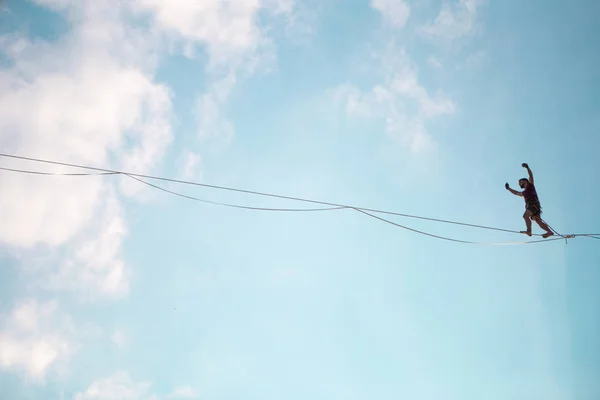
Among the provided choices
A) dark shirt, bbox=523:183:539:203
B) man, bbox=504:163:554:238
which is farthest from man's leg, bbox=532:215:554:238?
dark shirt, bbox=523:183:539:203

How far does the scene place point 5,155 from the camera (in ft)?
28.5

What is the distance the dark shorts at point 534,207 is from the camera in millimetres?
10086

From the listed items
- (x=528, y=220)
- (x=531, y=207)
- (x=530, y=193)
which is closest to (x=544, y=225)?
(x=528, y=220)

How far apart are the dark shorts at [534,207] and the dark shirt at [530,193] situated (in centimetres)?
8

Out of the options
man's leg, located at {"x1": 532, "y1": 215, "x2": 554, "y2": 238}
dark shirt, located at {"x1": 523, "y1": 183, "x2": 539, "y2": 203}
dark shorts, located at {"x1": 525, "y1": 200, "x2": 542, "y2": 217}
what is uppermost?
dark shirt, located at {"x1": 523, "y1": 183, "x2": 539, "y2": 203}

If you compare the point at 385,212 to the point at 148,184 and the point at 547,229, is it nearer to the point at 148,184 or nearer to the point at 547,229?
the point at 547,229

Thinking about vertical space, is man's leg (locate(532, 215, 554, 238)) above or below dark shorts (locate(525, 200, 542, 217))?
below

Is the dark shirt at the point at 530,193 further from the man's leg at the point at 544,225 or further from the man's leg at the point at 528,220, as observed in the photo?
the man's leg at the point at 544,225

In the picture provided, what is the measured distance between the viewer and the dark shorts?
10086 millimetres

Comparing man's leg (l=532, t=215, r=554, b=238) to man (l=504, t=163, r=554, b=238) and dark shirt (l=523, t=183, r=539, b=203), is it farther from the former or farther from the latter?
dark shirt (l=523, t=183, r=539, b=203)

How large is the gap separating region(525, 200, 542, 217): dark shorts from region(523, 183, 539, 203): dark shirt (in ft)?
0.25

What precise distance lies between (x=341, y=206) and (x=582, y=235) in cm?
581

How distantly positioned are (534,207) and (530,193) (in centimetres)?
37

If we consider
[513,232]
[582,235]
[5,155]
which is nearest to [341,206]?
[513,232]
